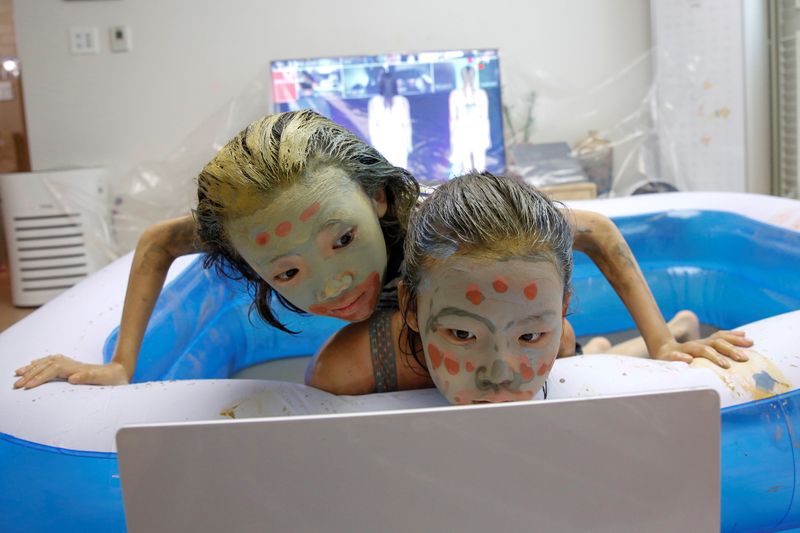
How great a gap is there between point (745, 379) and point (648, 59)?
10.5 ft

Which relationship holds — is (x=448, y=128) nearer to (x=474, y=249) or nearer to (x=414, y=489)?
(x=474, y=249)

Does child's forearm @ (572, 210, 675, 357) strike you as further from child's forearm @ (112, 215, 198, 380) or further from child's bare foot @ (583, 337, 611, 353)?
child's forearm @ (112, 215, 198, 380)

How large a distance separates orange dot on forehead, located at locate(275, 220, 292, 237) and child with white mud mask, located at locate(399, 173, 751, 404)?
169mm

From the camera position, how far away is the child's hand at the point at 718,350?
102 centimetres

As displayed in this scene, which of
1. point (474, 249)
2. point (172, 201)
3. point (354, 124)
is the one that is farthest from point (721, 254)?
point (172, 201)

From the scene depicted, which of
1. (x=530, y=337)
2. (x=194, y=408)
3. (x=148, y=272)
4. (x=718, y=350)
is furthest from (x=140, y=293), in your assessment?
(x=718, y=350)

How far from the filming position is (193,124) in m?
3.82

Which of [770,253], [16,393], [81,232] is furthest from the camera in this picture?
[81,232]

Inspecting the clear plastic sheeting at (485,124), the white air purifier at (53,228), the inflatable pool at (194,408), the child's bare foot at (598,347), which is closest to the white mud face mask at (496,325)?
the inflatable pool at (194,408)

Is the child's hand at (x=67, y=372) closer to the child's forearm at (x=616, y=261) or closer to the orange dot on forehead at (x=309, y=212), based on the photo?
the orange dot on forehead at (x=309, y=212)

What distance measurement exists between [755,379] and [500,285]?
0.37m

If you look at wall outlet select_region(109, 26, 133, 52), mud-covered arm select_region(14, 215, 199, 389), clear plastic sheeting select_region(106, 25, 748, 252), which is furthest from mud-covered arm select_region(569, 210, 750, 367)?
wall outlet select_region(109, 26, 133, 52)

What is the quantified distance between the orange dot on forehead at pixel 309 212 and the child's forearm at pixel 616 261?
47 cm

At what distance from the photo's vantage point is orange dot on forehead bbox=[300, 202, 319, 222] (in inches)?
38.9
